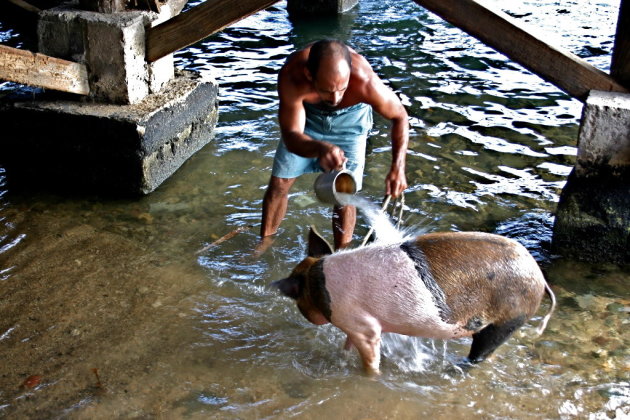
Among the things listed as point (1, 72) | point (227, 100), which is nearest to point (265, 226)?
point (1, 72)

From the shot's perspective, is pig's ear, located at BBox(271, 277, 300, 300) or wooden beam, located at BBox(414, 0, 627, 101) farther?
wooden beam, located at BBox(414, 0, 627, 101)

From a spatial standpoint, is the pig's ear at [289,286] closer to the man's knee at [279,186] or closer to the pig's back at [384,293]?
the pig's back at [384,293]

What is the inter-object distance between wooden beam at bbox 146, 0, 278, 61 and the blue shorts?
1.06 metres

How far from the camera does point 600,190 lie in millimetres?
4867

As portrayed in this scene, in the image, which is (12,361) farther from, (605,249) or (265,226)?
(605,249)

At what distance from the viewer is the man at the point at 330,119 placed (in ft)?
13.0

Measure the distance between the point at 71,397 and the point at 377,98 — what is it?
8.44 ft

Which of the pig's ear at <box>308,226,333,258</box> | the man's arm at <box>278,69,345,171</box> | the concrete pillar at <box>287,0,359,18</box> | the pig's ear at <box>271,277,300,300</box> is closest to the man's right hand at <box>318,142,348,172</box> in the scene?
the man's arm at <box>278,69,345,171</box>

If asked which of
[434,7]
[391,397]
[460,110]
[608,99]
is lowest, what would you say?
[391,397]

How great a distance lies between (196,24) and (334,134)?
158cm

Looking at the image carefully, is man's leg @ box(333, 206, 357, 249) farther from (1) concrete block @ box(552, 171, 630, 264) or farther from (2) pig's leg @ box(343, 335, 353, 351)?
(1) concrete block @ box(552, 171, 630, 264)

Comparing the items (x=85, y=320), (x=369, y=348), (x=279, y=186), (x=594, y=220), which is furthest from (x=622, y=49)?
(x=85, y=320)

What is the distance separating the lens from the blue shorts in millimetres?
4715

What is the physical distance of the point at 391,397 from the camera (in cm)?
377
